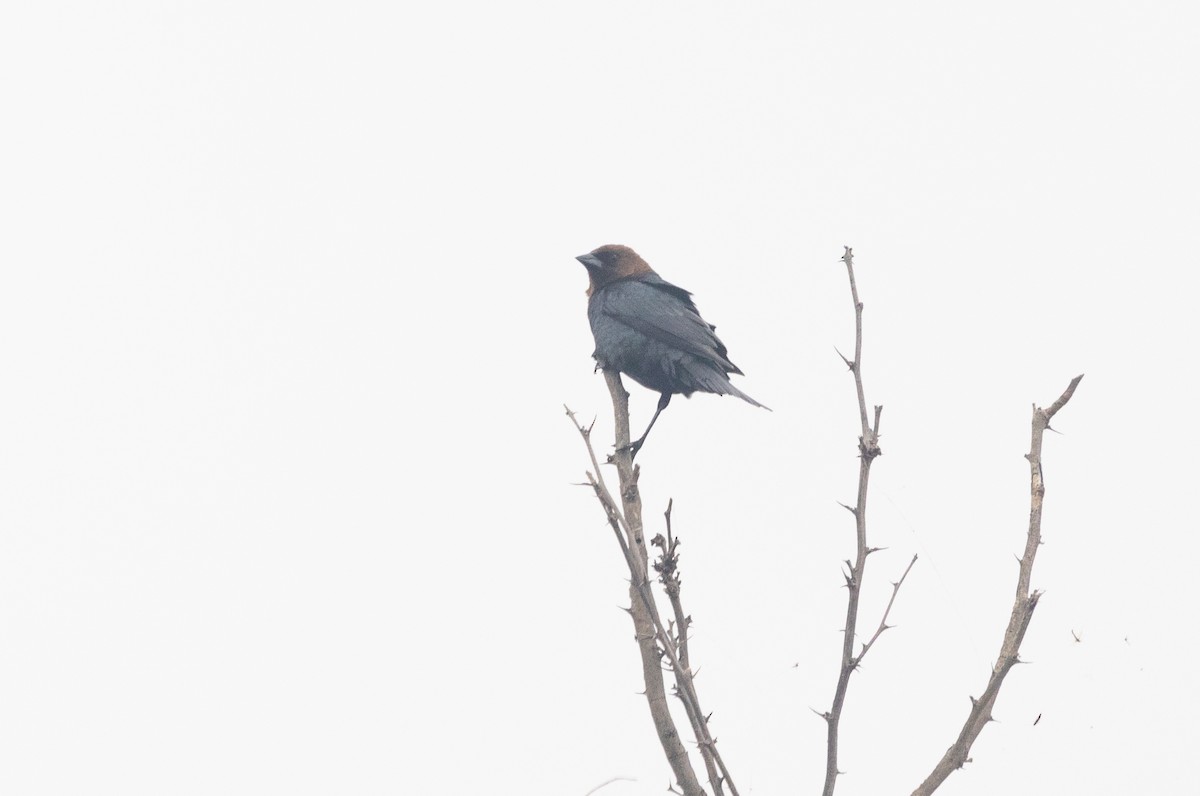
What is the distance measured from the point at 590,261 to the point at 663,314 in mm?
974

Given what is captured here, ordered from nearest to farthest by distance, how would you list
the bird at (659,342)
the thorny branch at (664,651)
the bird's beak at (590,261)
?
the thorny branch at (664,651)
the bird at (659,342)
the bird's beak at (590,261)

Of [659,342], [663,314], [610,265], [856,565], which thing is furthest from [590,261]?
[856,565]

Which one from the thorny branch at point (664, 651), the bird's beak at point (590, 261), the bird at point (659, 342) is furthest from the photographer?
the bird's beak at point (590, 261)

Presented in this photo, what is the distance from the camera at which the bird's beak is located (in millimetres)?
7211

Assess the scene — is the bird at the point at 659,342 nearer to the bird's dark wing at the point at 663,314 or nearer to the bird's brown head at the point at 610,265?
the bird's dark wing at the point at 663,314

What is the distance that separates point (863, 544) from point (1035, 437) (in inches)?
15.8

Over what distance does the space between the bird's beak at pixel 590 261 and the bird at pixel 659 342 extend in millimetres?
346

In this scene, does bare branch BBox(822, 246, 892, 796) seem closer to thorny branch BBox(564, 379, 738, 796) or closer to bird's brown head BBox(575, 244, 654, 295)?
thorny branch BBox(564, 379, 738, 796)

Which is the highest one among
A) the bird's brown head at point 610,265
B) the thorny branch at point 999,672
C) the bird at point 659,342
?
the bird's brown head at point 610,265

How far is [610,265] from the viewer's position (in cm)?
730

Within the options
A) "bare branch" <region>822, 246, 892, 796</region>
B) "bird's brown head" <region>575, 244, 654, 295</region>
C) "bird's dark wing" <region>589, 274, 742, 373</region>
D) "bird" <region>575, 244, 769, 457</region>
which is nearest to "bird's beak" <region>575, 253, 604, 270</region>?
"bird's brown head" <region>575, 244, 654, 295</region>

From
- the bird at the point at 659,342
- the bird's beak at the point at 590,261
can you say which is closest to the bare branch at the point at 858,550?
the bird at the point at 659,342

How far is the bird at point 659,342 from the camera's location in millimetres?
6203

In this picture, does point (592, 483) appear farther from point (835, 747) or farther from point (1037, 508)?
point (1037, 508)
